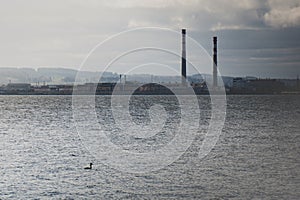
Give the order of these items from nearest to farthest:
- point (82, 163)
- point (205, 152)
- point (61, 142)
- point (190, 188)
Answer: point (190, 188) → point (82, 163) → point (205, 152) → point (61, 142)

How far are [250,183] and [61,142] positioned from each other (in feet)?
128

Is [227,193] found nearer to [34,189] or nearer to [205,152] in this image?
[34,189]

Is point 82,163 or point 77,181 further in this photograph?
point 82,163

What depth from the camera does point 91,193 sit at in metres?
40.8

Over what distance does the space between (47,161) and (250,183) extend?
22.4m

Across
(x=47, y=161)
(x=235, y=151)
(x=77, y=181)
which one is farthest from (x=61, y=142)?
(x=77, y=181)

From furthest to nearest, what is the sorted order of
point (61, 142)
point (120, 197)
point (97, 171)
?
point (61, 142)
point (97, 171)
point (120, 197)

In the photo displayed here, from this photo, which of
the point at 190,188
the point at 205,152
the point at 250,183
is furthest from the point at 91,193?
the point at 205,152

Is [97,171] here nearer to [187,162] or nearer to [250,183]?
[187,162]

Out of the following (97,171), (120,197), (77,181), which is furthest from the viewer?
(97,171)

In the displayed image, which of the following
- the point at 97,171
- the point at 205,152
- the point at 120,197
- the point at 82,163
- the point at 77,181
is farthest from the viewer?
the point at 205,152

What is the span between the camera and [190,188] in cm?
4212

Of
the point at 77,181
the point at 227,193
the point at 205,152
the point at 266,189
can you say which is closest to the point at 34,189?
the point at 77,181

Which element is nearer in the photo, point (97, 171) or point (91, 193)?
point (91, 193)
